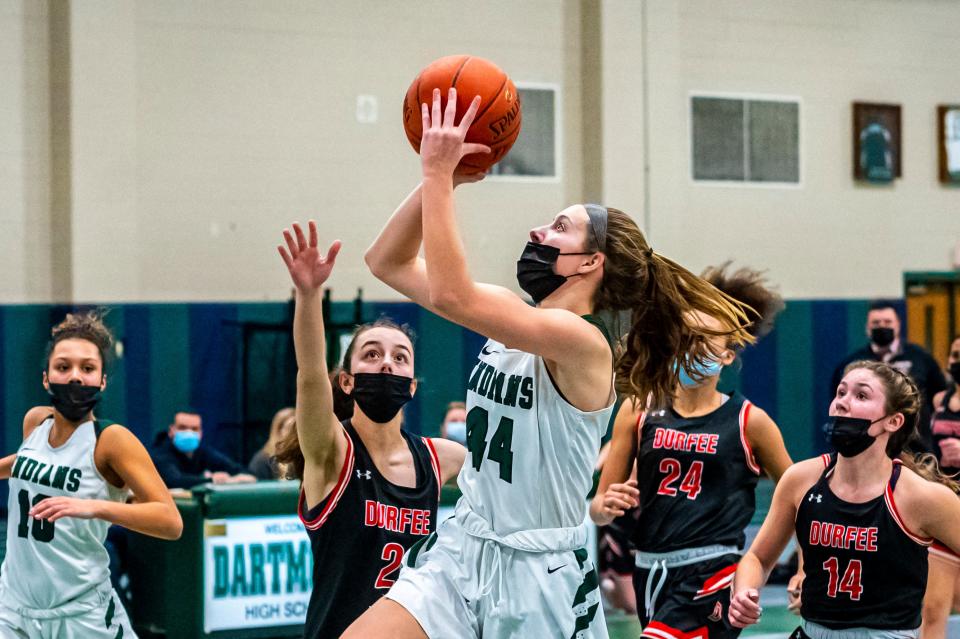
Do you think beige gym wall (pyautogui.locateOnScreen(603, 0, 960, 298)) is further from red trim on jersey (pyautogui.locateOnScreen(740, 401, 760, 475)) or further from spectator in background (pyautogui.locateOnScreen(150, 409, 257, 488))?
red trim on jersey (pyautogui.locateOnScreen(740, 401, 760, 475))

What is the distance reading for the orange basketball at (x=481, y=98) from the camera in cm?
339

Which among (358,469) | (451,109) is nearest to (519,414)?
(451,109)

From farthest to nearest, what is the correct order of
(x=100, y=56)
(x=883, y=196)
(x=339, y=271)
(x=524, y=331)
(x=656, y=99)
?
1. (x=883, y=196)
2. (x=656, y=99)
3. (x=339, y=271)
4. (x=100, y=56)
5. (x=524, y=331)

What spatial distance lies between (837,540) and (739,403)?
125 centimetres

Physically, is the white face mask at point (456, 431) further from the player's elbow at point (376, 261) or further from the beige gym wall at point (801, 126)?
the player's elbow at point (376, 261)

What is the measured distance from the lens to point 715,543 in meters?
5.30

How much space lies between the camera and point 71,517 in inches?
178

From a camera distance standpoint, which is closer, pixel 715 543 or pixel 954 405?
pixel 715 543

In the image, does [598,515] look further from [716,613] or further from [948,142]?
[948,142]

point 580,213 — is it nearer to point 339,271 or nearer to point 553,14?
point 339,271

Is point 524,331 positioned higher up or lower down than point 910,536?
higher up

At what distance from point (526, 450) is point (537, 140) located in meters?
9.42

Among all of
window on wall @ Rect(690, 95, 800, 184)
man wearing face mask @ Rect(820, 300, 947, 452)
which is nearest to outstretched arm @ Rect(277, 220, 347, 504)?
man wearing face mask @ Rect(820, 300, 947, 452)

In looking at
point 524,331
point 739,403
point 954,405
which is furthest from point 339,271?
point 524,331
